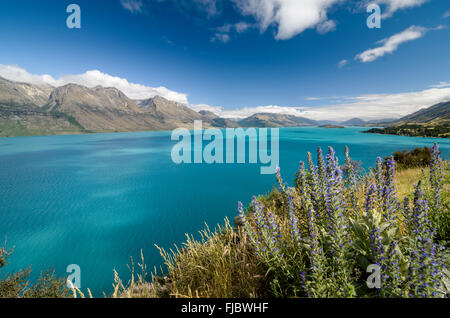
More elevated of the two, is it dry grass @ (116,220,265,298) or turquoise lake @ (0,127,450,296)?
dry grass @ (116,220,265,298)

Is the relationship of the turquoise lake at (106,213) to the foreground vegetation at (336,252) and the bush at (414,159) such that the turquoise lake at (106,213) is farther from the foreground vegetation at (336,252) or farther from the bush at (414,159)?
the foreground vegetation at (336,252)

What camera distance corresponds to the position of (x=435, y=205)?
3.90 metres

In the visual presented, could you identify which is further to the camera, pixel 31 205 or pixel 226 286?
pixel 31 205

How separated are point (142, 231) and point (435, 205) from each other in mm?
18460

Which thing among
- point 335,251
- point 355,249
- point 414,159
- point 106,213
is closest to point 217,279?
point 335,251

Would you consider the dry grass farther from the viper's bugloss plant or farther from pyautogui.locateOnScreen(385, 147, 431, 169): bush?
pyautogui.locateOnScreen(385, 147, 431, 169): bush

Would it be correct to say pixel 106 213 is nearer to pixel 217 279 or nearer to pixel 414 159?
pixel 217 279

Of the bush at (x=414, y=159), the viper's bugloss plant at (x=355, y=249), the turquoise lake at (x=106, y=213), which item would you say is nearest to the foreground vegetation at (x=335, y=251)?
the viper's bugloss plant at (x=355, y=249)

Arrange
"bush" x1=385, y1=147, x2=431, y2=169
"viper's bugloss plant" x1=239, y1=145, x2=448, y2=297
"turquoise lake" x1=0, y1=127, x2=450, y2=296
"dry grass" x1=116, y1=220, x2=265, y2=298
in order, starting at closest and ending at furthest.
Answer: "viper's bugloss plant" x1=239, y1=145, x2=448, y2=297 < "dry grass" x1=116, y1=220, x2=265, y2=298 < "turquoise lake" x1=0, y1=127, x2=450, y2=296 < "bush" x1=385, y1=147, x2=431, y2=169

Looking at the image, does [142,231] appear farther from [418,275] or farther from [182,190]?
[418,275]

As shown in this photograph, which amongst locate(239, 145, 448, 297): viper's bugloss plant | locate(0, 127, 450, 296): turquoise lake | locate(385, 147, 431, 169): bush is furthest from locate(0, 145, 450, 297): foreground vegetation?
locate(385, 147, 431, 169): bush
